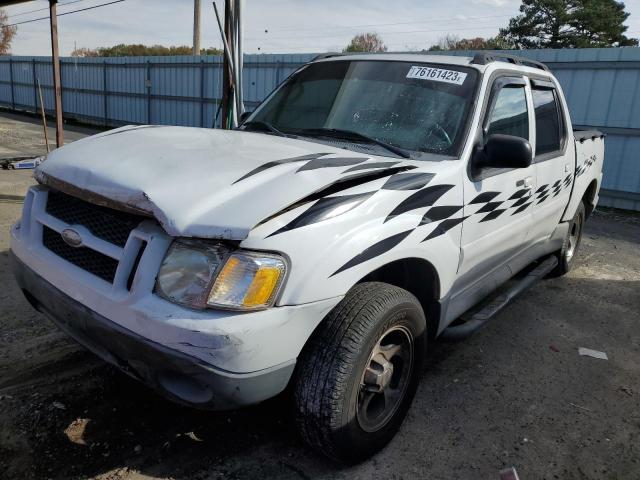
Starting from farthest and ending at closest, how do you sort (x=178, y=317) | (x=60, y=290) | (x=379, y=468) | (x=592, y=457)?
(x=592, y=457)
(x=379, y=468)
(x=60, y=290)
(x=178, y=317)

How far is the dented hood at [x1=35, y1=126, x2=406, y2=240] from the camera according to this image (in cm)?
203

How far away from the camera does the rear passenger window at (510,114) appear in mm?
3416

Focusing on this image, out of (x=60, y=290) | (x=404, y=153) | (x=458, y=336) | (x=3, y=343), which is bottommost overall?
(x=3, y=343)

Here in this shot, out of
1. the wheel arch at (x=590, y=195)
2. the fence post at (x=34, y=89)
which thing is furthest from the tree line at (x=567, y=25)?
the wheel arch at (x=590, y=195)

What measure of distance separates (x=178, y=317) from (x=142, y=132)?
1.43 metres

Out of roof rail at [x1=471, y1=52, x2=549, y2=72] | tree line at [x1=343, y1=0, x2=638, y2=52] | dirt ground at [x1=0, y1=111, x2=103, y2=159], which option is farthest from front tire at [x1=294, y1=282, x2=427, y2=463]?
tree line at [x1=343, y1=0, x2=638, y2=52]

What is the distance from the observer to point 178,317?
1974mm

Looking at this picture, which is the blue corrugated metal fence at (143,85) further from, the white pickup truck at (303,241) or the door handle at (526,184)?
the white pickup truck at (303,241)

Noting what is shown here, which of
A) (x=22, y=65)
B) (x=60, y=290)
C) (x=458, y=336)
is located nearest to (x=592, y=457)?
(x=458, y=336)

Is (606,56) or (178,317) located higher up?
(606,56)

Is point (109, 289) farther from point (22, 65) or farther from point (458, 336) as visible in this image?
point (22, 65)

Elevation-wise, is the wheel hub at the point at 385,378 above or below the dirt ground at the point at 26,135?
above

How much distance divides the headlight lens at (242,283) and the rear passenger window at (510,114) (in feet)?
6.42

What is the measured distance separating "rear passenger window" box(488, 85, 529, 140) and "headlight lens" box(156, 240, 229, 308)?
2051mm
